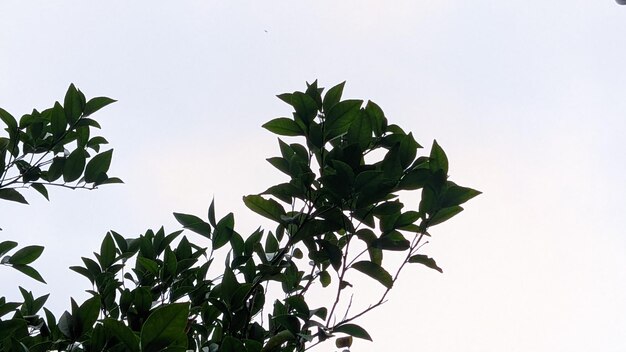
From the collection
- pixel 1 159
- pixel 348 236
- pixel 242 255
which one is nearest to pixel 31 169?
pixel 1 159

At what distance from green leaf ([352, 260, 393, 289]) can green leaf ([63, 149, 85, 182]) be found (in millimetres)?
1033

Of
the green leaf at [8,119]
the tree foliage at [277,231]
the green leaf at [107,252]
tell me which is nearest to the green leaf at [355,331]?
the tree foliage at [277,231]

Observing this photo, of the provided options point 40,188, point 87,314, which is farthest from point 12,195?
point 87,314

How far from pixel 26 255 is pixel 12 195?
0.22 meters

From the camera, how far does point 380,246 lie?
1944mm

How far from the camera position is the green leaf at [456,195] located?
5.95 ft

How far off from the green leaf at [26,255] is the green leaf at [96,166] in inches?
11.8

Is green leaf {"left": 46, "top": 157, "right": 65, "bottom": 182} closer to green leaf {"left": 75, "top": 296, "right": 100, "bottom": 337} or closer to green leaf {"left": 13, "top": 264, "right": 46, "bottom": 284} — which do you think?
green leaf {"left": 13, "top": 264, "right": 46, "bottom": 284}

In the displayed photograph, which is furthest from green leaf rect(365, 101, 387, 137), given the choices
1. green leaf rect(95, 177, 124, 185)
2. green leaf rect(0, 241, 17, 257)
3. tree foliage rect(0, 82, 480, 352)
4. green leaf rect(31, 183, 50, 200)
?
green leaf rect(0, 241, 17, 257)

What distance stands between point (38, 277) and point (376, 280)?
119cm

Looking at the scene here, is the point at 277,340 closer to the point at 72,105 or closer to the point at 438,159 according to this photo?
the point at 438,159

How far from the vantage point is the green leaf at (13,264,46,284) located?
7.01 ft

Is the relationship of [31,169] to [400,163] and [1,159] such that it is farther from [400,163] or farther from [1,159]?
[400,163]

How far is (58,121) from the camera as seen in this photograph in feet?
7.02
